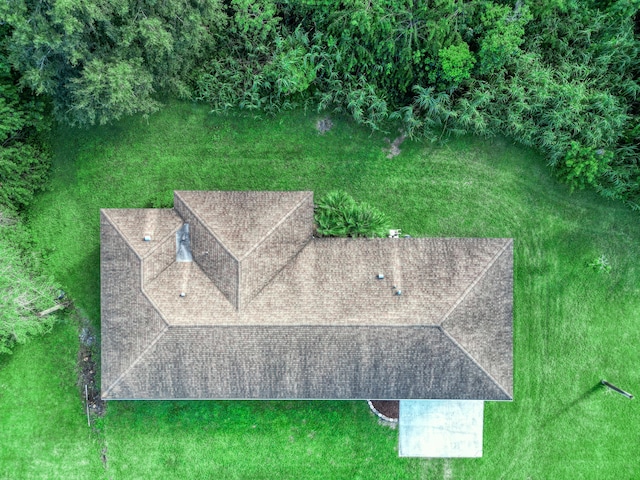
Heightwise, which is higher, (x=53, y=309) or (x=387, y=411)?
(x=53, y=309)

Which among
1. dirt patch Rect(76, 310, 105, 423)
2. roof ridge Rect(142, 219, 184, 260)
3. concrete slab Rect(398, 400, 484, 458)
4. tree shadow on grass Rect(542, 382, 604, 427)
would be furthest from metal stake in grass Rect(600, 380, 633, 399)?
dirt patch Rect(76, 310, 105, 423)

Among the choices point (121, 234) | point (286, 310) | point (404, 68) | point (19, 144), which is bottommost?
point (286, 310)

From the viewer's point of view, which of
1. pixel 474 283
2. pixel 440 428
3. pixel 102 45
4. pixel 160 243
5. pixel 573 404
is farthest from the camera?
pixel 573 404

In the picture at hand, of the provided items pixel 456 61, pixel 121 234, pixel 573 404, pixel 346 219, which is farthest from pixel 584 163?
pixel 121 234

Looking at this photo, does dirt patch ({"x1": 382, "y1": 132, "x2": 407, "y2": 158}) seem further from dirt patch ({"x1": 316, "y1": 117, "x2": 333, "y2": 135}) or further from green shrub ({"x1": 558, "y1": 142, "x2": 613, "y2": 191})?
green shrub ({"x1": 558, "y1": 142, "x2": 613, "y2": 191})

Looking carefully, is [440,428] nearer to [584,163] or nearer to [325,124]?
[584,163]

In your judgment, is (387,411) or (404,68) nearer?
(404,68)

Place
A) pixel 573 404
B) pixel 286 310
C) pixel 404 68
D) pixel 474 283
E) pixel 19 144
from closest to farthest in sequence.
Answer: pixel 286 310, pixel 474 283, pixel 404 68, pixel 19 144, pixel 573 404
